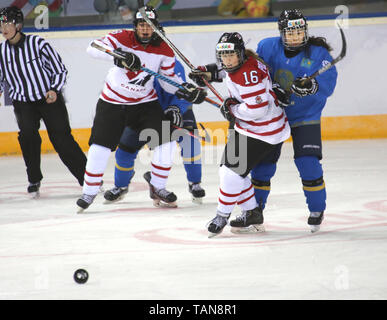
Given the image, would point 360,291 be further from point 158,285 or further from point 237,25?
point 237,25

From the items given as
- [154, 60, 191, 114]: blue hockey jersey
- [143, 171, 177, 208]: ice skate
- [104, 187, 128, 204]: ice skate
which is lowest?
[104, 187, 128, 204]: ice skate

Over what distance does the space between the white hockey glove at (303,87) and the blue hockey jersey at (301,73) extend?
11cm

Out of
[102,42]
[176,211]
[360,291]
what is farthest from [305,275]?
[102,42]

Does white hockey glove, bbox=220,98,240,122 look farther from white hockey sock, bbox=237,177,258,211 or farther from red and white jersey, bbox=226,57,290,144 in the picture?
white hockey sock, bbox=237,177,258,211

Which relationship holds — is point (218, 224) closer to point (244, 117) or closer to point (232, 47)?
point (244, 117)

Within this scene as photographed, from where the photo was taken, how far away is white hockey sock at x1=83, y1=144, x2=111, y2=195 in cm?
394

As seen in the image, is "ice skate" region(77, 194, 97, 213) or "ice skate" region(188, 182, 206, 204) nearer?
"ice skate" region(77, 194, 97, 213)

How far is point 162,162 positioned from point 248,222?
2.66 ft

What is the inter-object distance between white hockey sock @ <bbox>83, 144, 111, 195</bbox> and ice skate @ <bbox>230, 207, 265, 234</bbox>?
83 centimetres

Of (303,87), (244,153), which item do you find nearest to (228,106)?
(244,153)

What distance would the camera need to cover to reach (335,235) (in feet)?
10.9

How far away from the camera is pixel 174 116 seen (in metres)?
4.01

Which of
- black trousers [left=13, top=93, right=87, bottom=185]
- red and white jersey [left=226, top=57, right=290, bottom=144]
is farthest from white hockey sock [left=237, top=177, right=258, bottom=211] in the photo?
black trousers [left=13, top=93, right=87, bottom=185]

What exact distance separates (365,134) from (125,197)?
119 inches
